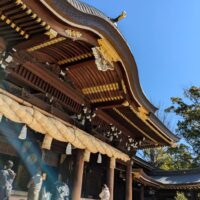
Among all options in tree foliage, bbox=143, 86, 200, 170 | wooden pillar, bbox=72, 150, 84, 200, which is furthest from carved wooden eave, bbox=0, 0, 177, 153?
tree foliage, bbox=143, 86, 200, 170

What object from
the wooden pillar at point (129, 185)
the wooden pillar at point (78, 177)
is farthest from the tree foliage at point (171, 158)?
the wooden pillar at point (78, 177)

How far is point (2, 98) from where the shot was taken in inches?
205

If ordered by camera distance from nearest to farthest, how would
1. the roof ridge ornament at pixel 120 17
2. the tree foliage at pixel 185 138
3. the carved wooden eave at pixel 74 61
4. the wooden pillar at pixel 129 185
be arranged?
1. the carved wooden eave at pixel 74 61
2. the roof ridge ornament at pixel 120 17
3. the wooden pillar at pixel 129 185
4. the tree foliage at pixel 185 138

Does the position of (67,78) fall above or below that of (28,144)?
above

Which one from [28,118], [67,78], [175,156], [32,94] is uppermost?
[175,156]

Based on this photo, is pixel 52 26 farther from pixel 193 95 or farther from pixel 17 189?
pixel 193 95

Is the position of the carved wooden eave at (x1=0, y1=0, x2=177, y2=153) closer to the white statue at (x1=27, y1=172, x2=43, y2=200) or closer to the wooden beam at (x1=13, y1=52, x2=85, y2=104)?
the wooden beam at (x1=13, y1=52, x2=85, y2=104)

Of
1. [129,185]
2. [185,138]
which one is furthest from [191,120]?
[129,185]

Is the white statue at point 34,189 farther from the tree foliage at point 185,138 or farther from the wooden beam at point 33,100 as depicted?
the tree foliage at point 185,138

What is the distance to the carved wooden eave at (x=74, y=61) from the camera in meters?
4.57

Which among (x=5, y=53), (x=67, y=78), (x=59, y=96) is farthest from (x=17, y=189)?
(x=5, y=53)

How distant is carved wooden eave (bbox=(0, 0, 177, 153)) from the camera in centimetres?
457

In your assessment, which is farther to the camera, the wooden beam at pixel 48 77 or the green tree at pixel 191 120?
the green tree at pixel 191 120

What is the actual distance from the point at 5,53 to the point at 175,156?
26.5 metres
